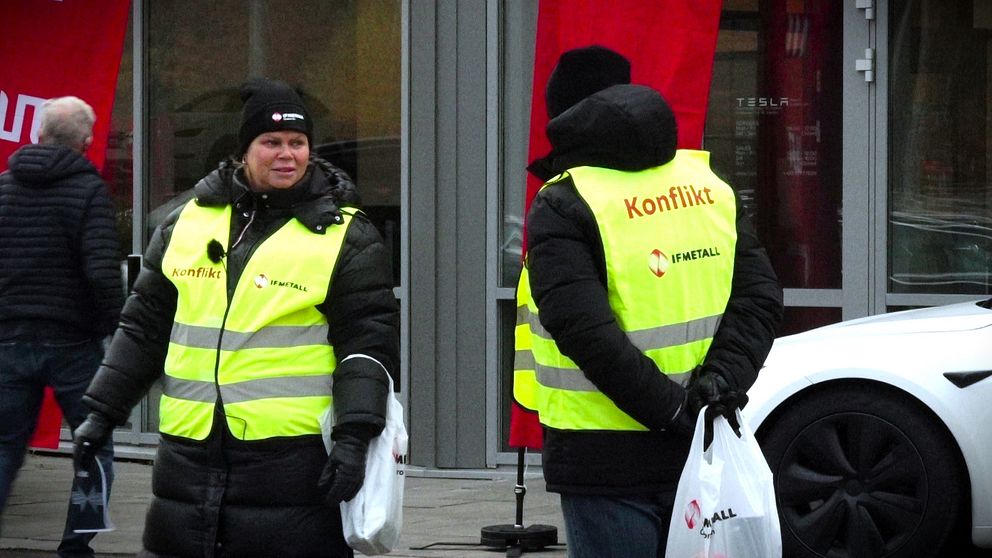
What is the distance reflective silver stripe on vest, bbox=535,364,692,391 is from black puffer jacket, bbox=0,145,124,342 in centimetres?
337

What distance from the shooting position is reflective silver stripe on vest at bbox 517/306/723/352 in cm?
377

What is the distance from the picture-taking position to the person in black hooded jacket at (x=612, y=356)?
368 centimetres

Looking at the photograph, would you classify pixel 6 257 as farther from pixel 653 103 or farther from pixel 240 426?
pixel 653 103

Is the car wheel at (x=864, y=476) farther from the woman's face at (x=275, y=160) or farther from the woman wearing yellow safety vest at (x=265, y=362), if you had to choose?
the woman's face at (x=275, y=160)

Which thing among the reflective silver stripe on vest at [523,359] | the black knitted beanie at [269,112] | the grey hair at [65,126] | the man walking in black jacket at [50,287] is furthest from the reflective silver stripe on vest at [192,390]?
the grey hair at [65,126]

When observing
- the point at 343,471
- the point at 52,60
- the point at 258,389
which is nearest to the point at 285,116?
the point at 258,389

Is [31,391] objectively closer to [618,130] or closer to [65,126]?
[65,126]

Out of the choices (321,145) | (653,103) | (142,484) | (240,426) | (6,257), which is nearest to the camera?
(653,103)

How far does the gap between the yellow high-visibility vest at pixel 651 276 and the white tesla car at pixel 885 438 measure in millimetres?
2918

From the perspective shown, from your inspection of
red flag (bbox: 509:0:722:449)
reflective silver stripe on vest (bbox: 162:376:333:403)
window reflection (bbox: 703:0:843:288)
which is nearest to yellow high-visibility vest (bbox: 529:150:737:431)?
reflective silver stripe on vest (bbox: 162:376:333:403)

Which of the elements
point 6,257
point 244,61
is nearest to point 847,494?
point 6,257

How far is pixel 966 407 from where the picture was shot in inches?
256

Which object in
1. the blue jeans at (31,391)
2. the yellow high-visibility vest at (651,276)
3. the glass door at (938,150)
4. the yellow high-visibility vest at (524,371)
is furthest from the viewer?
the glass door at (938,150)

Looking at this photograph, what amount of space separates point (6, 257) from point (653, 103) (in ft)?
12.8
